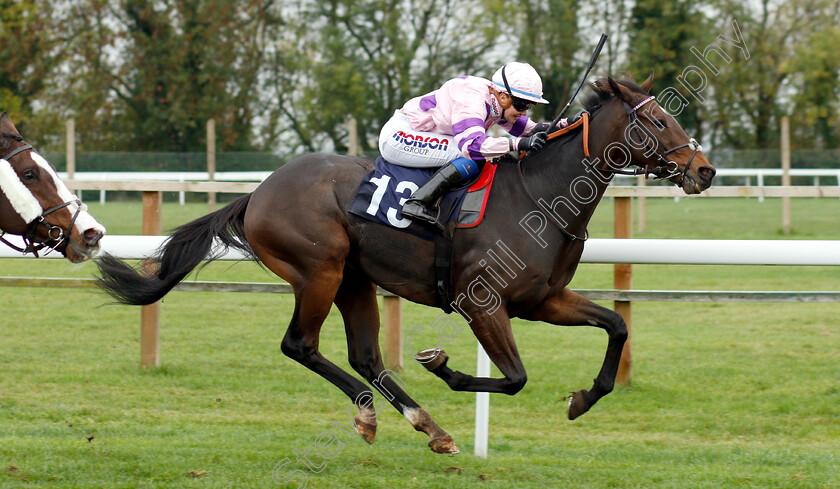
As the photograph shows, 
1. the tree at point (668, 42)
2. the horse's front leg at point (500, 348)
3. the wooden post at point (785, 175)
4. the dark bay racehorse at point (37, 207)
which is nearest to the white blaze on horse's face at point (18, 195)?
the dark bay racehorse at point (37, 207)

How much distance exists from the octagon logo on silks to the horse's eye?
5.74 feet

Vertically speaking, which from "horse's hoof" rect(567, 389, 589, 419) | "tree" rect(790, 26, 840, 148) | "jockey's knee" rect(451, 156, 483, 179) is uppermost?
"tree" rect(790, 26, 840, 148)

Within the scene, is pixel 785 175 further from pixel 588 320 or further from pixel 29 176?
pixel 29 176

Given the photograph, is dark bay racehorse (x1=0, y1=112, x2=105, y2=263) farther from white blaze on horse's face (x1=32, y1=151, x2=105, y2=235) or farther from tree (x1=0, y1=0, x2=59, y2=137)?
tree (x1=0, y1=0, x2=59, y2=137)

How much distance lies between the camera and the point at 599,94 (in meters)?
4.54

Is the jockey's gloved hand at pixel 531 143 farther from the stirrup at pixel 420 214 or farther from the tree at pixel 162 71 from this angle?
the tree at pixel 162 71

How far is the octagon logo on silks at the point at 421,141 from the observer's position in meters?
4.58

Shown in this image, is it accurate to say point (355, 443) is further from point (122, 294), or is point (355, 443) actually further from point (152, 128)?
point (152, 128)

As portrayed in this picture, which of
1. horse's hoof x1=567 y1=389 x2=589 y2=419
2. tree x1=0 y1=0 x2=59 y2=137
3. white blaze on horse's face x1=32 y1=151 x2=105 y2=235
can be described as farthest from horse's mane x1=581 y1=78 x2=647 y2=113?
tree x1=0 y1=0 x2=59 y2=137

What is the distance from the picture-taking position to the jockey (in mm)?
4367

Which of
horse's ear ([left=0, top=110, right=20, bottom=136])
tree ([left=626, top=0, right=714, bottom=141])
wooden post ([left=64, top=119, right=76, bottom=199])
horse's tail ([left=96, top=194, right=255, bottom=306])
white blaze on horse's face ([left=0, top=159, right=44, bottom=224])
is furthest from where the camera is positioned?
tree ([left=626, top=0, right=714, bottom=141])

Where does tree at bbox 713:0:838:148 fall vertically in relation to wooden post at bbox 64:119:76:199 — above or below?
above

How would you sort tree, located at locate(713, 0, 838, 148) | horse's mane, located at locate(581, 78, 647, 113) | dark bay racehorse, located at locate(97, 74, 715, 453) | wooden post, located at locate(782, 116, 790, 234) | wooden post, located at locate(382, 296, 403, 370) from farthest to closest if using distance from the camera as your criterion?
tree, located at locate(713, 0, 838, 148)
wooden post, located at locate(782, 116, 790, 234)
wooden post, located at locate(382, 296, 403, 370)
horse's mane, located at locate(581, 78, 647, 113)
dark bay racehorse, located at locate(97, 74, 715, 453)

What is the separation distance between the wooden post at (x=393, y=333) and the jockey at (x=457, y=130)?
201 centimetres
